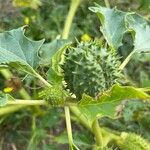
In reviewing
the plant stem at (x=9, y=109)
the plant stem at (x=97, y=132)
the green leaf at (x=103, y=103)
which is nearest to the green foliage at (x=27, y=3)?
the plant stem at (x=9, y=109)

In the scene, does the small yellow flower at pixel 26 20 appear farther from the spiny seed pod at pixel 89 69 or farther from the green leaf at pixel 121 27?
the spiny seed pod at pixel 89 69

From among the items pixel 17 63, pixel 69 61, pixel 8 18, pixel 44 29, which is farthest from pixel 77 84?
pixel 8 18

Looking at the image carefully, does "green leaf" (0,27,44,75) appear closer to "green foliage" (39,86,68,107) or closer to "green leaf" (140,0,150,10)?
"green foliage" (39,86,68,107)

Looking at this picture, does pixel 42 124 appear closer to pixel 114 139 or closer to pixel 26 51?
pixel 114 139

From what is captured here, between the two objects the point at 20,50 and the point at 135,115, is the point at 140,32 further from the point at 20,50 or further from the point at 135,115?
the point at 135,115

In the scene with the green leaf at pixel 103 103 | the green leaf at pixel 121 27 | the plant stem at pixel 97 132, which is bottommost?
the plant stem at pixel 97 132

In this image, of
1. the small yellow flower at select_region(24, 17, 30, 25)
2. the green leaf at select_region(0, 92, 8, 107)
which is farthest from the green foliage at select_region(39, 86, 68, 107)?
the small yellow flower at select_region(24, 17, 30, 25)
